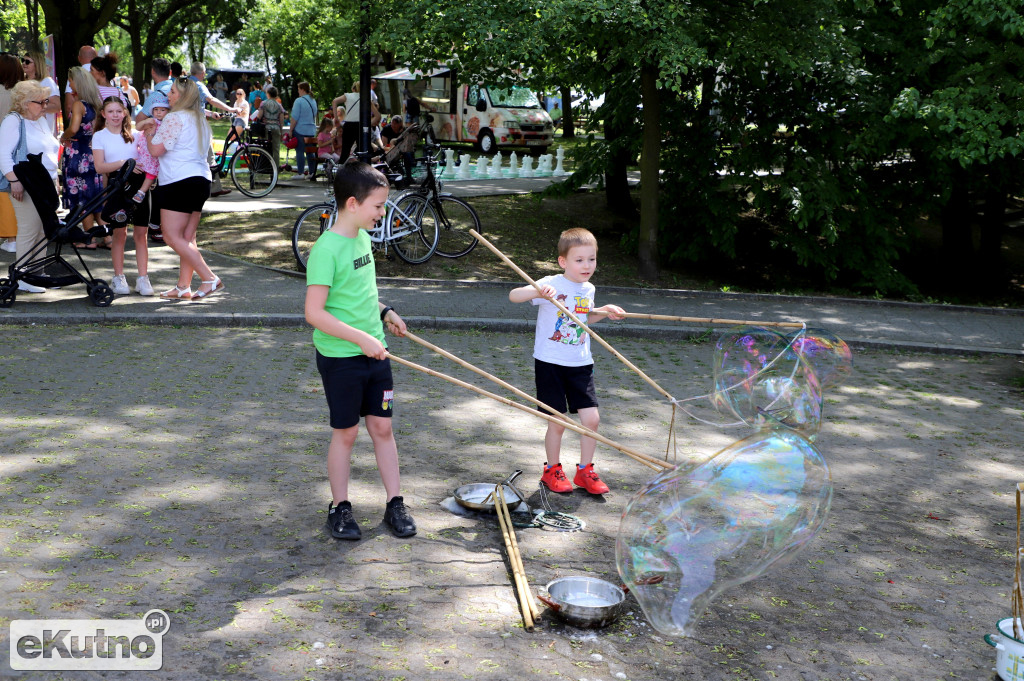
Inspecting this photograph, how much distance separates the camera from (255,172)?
17.0m

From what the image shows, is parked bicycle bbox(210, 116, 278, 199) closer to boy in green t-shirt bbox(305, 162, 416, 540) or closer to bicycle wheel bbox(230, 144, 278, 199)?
bicycle wheel bbox(230, 144, 278, 199)

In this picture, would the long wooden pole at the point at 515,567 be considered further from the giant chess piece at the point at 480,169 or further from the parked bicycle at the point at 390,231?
the giant chess piece at the point at 480,169

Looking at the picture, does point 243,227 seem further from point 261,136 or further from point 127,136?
point 261,136

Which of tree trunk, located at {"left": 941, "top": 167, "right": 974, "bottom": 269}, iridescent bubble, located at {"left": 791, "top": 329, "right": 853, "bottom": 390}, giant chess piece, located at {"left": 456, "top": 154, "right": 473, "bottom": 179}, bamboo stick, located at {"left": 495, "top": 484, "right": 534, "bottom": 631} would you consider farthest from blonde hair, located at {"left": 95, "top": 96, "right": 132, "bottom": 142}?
tree trunk, located at {"left": 941, "top": 167, "right": 974, "bottom": 269}

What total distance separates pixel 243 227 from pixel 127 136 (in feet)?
12.4

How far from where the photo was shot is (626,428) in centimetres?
690

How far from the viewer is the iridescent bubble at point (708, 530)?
3941 millimetres

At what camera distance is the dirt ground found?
3.83m

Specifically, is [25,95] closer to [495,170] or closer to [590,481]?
[590,481]

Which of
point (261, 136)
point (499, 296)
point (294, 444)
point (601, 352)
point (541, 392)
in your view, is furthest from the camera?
point (261, 136)

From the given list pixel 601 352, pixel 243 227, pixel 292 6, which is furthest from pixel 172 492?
pixel 292 6

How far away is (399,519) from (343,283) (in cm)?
118

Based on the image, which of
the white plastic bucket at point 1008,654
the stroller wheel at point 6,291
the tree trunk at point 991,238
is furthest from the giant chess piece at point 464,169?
the white plastic bucket at point 1008,654

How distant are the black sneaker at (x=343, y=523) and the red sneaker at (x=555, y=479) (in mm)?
1198
